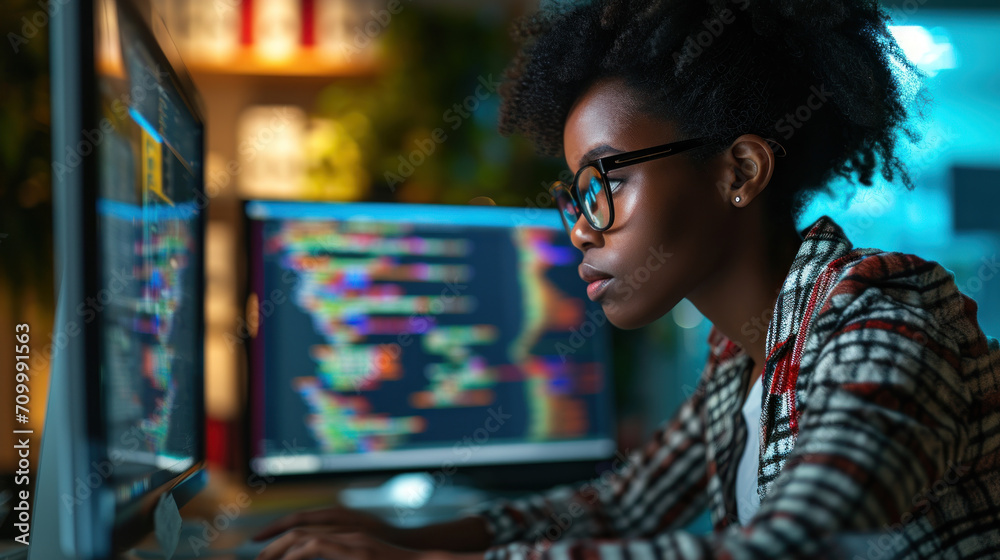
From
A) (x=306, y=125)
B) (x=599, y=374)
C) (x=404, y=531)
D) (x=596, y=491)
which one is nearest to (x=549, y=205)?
(x=599, y=374)

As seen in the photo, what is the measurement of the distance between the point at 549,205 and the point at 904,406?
869mm

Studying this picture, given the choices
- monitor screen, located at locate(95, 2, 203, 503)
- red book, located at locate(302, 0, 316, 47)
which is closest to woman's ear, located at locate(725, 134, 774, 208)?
monitor screen, located at locate(95, 2, 203, 503)

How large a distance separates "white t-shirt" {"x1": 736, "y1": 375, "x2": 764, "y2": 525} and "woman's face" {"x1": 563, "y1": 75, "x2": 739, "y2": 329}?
204 mm

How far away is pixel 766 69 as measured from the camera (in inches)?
28.6

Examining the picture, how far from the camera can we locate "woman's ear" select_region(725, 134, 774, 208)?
2.38ft

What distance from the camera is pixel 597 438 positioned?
1.18 metres

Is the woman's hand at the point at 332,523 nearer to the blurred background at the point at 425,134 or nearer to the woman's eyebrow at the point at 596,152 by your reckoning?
the woman's eyebrow at the point at 596,152

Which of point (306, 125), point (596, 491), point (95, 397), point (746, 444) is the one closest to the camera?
point (95, 397)

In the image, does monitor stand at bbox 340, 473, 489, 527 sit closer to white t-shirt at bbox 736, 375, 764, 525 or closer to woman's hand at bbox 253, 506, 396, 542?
woman's hand at bbox 253, 506, 396, 542

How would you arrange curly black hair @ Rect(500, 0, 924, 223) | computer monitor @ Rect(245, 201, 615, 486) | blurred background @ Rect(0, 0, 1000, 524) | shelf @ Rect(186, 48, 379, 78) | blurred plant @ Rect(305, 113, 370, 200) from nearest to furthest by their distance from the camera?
curly black hair @ Rect(500, 0, 924, 223) < computer monitor @ Rect(245, 201, 615, 486) < blurred background @ Rect(0, 0, 1000, 524) < blurred plant @ Rect(305, 113, 370, 200) < shelf @ Rect(186, 48, 379, 78)

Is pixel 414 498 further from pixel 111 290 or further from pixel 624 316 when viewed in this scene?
pixel 111 290

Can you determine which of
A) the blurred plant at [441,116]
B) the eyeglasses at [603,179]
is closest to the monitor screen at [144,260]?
the eyeglasses at [603,179]

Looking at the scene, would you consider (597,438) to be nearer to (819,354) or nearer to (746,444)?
(746,444)

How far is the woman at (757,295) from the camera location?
1.50ft
